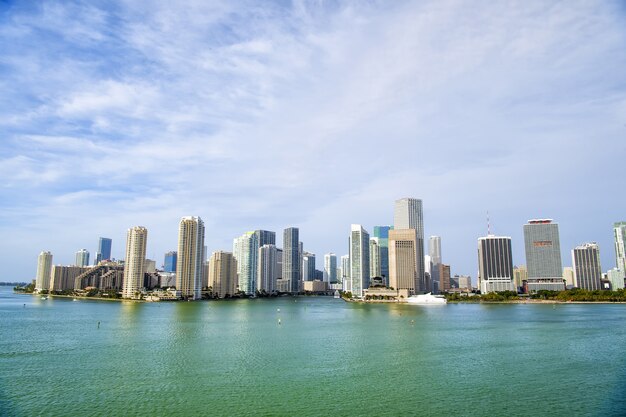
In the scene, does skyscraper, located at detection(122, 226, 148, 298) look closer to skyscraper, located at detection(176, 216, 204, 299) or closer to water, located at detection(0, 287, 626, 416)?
skyscraper, located at detection(176, 216, 204, 299)

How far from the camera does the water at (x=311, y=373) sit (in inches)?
1281

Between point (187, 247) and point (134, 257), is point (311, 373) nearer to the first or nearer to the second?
point (187, 247)

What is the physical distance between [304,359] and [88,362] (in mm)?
23082

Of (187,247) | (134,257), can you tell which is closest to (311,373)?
(187,247)

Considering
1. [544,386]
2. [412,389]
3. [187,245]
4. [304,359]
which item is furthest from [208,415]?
[187,245]

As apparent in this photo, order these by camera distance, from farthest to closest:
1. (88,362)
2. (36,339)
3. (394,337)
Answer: (394,337) < (36,339) < (88,362)

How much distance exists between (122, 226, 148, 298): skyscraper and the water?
398 ft

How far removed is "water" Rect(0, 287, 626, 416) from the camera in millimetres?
32531

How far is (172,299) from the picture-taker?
194 metres

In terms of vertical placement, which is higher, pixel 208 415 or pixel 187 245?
pixel 187 245

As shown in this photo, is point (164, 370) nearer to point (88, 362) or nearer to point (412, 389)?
point (88, 362)

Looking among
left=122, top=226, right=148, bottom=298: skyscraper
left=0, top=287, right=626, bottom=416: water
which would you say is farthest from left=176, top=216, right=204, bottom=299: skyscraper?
left=0, top=287, right=626, bottom=416: water

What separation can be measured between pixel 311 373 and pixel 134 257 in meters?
171

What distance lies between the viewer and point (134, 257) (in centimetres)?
19500
